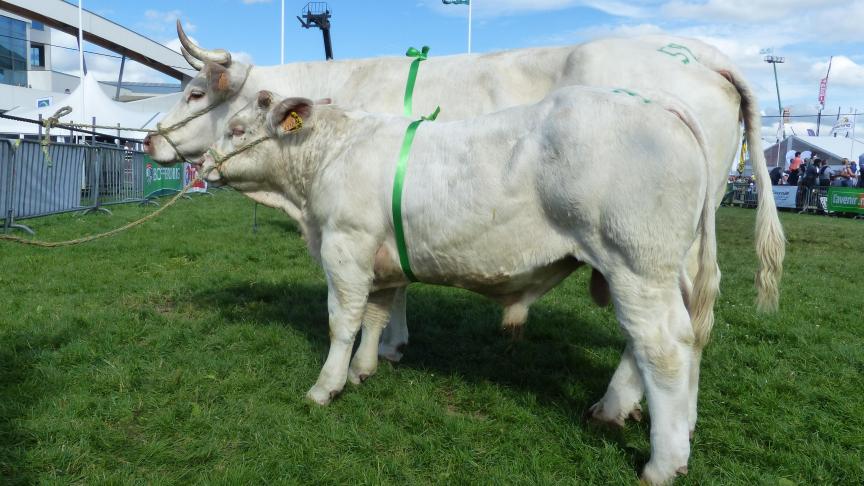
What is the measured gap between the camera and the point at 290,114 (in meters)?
4.31

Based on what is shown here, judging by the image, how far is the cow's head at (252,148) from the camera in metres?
4.48

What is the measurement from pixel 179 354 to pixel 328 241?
1759 millimetres

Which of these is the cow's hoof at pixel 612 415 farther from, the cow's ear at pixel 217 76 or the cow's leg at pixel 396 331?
the cow's ear at pixel 217 76

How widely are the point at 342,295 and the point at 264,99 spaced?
4.67ft

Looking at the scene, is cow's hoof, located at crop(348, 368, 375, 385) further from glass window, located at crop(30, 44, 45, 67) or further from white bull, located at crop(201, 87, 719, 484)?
glass window, located at crop(30, 44, 45, 67)

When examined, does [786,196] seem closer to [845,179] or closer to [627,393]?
[845,179]

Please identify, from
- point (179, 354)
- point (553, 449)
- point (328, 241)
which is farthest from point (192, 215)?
point (553, 449)

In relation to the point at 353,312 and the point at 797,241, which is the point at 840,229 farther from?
the point at 353,312

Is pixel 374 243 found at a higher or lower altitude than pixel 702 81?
lower

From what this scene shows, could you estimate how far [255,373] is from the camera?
4746mm

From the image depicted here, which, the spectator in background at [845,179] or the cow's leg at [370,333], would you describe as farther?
the spectator in background at [845,179]

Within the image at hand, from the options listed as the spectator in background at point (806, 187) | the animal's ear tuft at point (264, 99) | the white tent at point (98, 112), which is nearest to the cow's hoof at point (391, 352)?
the animal's ear tuft at point (264, 99)

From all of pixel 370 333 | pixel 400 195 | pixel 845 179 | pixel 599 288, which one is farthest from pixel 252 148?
pixel 845 179

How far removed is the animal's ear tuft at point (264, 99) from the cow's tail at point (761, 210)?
2.82m
